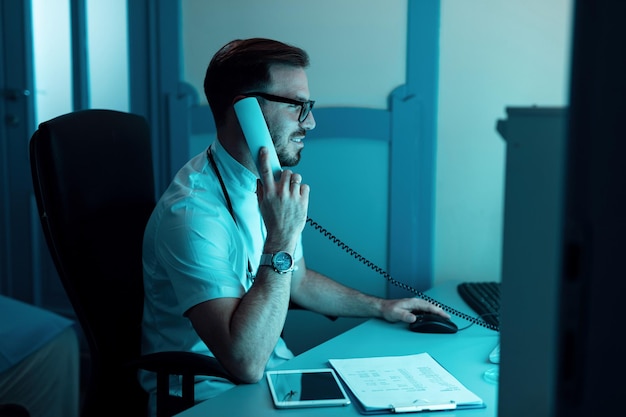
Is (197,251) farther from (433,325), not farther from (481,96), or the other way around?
(481,96)

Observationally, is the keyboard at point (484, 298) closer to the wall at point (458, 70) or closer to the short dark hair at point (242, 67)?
the wall at point (458, 70)

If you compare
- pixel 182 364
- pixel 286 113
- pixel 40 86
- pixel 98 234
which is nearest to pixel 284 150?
pixel 286 113

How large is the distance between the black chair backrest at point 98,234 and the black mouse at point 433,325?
23.8 inches

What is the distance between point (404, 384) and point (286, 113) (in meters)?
0.72

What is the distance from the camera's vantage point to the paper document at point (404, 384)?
1.01m

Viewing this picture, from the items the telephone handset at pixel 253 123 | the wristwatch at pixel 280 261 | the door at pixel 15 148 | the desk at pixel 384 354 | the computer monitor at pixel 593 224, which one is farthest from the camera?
the door at pixel 15 148

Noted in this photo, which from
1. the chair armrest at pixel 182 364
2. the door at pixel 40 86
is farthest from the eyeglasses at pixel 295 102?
the door at pixel 40 86

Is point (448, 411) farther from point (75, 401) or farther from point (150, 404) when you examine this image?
point (75, 401)

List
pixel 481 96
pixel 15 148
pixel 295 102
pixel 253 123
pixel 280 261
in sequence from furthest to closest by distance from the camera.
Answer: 1. pixel 15 148
2. pixel 481 96
3. pixel 295 102
4. pixel 253 123
5. pixel 280 261

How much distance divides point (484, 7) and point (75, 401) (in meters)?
1.72

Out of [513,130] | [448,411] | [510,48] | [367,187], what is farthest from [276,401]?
[510,48]

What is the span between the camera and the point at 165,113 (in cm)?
240

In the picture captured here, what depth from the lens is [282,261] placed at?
4.36 feet

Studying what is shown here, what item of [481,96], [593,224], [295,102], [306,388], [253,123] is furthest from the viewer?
[481,96]
